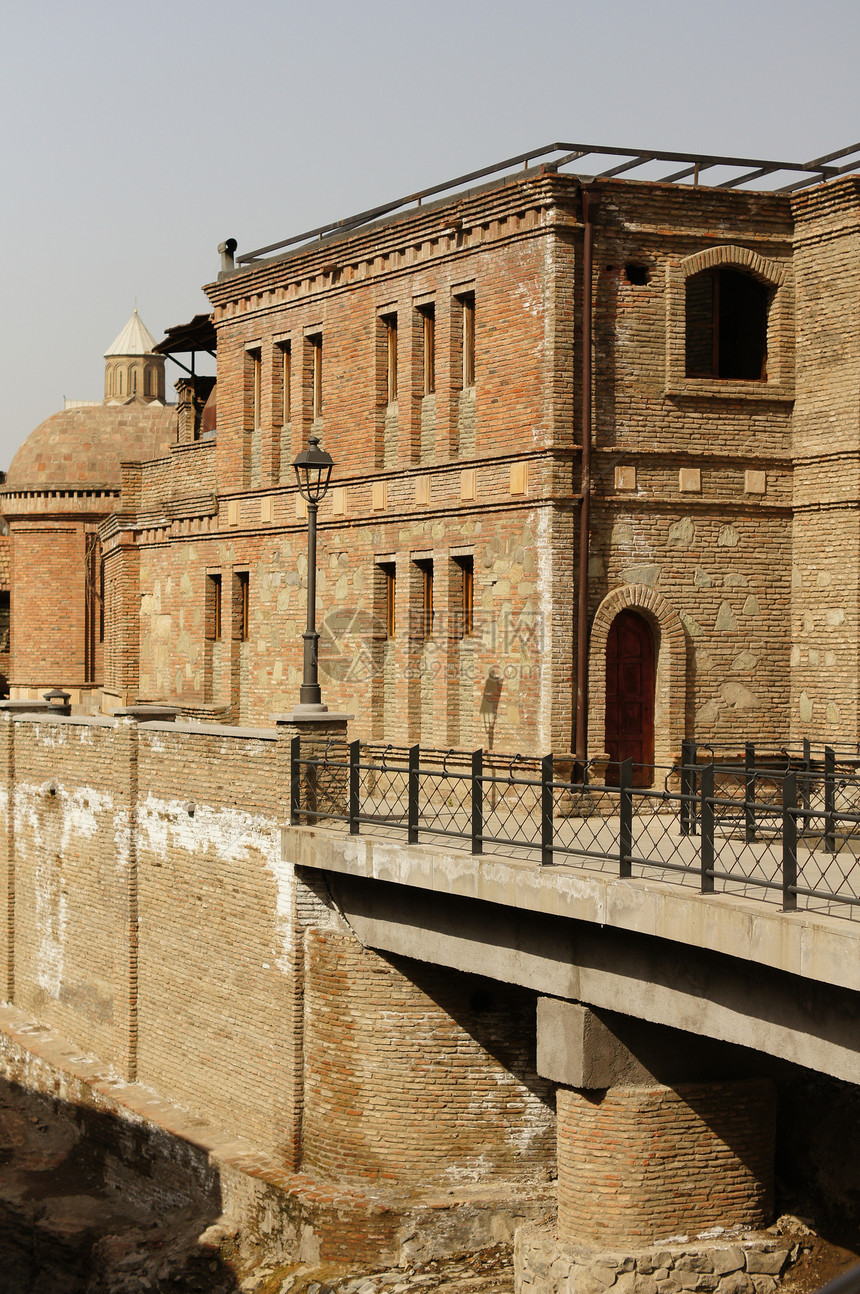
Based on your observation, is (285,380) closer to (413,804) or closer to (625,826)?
(413,804)

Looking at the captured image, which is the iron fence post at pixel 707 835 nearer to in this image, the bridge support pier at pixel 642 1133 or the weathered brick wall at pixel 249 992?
the bridge support pier at pixel 642 1133

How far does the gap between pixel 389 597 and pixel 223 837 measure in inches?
231

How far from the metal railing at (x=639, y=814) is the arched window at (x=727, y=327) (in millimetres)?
5148

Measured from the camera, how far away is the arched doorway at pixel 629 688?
20500mm

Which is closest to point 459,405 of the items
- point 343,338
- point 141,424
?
point 343,338

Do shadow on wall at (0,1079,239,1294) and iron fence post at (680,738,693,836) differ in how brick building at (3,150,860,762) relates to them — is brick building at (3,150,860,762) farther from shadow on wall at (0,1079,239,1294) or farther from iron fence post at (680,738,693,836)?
shadow on wall at (0,1079,239,1294)

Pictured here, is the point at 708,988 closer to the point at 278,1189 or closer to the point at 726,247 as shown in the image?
the point at 278,1189

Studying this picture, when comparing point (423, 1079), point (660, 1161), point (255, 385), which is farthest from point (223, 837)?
point (255, 385)

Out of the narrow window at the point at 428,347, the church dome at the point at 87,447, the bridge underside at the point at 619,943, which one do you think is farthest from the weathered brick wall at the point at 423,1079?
the church dome at the point at 87,447

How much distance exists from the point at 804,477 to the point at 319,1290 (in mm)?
11411

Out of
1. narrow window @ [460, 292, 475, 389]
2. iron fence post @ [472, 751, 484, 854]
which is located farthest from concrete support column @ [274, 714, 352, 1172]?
narrow window @ [460, 292, 475, 389]

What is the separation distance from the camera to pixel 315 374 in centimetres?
2503

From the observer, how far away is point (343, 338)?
2391 cm

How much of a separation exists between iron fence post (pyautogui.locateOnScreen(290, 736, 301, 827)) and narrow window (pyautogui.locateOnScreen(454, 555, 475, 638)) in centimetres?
488
